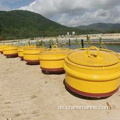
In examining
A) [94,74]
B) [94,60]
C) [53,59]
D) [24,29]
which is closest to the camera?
[94,74]

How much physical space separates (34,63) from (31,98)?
472cm

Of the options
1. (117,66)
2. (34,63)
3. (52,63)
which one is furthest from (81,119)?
(34,63)

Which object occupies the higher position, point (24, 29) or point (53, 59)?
point (24, 29)

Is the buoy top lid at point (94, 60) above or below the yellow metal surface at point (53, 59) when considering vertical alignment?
above

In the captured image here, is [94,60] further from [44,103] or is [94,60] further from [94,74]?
[44,103]

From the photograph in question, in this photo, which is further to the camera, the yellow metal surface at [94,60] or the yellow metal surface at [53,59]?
the yellow metal surface at [53,59]

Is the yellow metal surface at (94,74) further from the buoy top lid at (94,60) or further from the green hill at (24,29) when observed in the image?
the green hill at (24,29)

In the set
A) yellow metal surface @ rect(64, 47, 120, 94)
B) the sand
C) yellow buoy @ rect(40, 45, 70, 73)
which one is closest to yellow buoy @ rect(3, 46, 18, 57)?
yellow buoy @ rect(40, 45, 70, 73)

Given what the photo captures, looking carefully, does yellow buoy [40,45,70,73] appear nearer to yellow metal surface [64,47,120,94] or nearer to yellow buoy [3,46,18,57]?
yellow metal surface [64,47,120,94]

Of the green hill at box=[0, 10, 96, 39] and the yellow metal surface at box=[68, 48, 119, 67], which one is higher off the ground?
the green hill at box=[0, 10, 96, 39]

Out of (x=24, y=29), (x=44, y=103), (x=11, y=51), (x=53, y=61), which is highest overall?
(x=24, y=29)

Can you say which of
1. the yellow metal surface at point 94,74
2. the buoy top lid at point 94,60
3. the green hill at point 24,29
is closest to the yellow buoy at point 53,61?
the buoy top lid at point 94,60

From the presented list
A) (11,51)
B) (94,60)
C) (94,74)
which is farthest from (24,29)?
(94,74)

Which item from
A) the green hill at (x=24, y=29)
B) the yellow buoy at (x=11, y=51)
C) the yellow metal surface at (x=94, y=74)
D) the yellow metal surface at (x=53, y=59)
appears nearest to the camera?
the yellow metal surface at (x=94, y=74)
